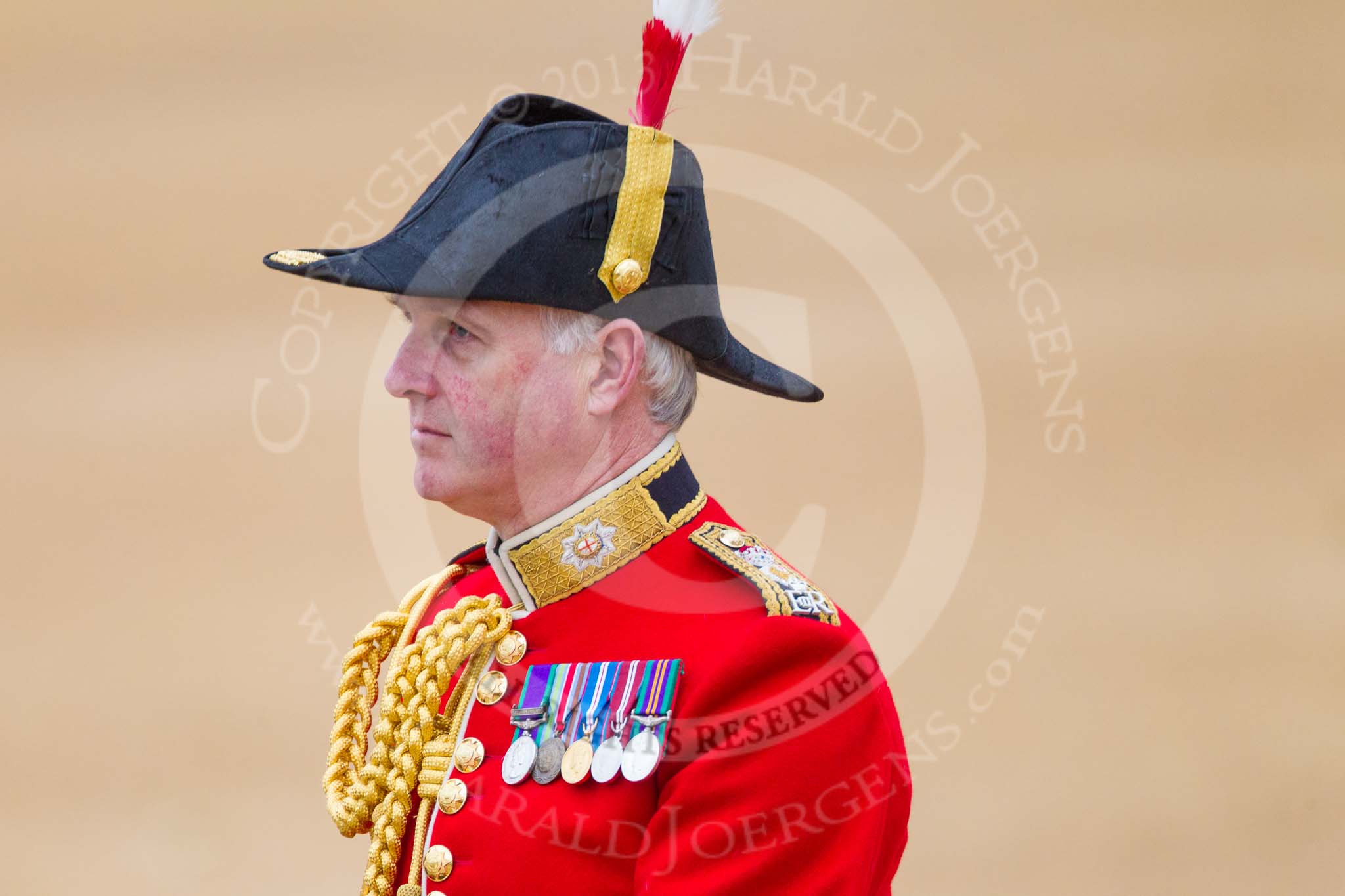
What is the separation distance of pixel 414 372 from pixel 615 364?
0.88ft

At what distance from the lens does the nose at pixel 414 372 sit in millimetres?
1921

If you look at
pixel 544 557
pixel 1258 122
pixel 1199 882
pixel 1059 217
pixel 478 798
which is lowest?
pixel 1199 882

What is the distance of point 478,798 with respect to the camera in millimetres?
1846

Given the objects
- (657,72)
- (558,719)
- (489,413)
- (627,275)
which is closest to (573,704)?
(558,719)

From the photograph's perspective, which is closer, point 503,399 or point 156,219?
point 503,399

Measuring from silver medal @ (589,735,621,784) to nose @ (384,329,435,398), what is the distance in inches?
20.3

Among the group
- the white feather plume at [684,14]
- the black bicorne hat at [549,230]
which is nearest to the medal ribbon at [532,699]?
the black bicorne hat at [549,230]

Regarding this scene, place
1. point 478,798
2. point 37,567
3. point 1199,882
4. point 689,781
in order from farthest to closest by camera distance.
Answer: point 37,567 < point 1199,882 < point 478,798 < point 689,781

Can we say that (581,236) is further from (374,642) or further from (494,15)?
(494,15)

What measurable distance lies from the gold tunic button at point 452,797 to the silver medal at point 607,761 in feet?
0.59

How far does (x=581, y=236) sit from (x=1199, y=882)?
2.30 meters

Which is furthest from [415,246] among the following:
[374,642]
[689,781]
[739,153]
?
[739,153]

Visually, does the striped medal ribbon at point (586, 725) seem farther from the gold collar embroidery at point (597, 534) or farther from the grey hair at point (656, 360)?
the grey hair at point (656, 360)

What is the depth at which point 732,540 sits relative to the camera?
1.96 metres
